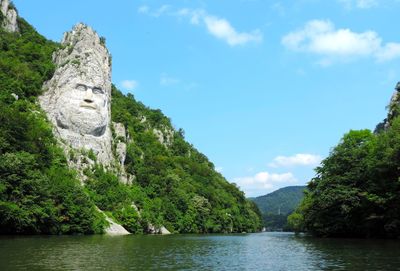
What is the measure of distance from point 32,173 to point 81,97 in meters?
44.7

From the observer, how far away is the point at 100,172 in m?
95.0

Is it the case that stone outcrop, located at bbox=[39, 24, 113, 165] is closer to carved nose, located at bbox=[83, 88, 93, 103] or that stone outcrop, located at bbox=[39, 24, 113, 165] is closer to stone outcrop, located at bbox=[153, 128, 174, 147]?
carved nose, located at bbox=[83, 88, 93, 103]

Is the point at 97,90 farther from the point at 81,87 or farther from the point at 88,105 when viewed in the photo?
the point at 88,105

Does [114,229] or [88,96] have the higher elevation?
[88,96]

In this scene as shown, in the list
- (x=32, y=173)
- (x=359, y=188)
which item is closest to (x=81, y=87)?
(x=32, y=173)

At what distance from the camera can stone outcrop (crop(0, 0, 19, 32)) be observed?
428ft

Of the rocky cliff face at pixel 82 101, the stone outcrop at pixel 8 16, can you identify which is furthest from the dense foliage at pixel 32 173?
the stone outcrop at pixel 8 16

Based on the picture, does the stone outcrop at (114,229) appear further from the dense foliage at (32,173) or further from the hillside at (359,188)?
the hillside at (359,188)

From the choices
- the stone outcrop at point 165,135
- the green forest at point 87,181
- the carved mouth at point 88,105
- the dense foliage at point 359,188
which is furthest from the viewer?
the stone outcrop at point 165,135

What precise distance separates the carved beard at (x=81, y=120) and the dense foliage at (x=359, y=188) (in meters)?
50.6

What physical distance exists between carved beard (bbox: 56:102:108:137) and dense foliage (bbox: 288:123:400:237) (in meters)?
50.6

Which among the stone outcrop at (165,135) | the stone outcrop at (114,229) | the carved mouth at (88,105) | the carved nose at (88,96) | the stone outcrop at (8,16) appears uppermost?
the stone outcrop at (8,16)

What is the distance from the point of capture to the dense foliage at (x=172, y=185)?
378 ft

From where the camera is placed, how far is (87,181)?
90.1 metres
